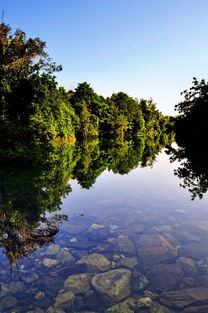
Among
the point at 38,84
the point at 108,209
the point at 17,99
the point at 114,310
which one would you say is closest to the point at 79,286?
the point at 114,310

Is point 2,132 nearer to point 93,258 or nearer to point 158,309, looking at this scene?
point 93,258

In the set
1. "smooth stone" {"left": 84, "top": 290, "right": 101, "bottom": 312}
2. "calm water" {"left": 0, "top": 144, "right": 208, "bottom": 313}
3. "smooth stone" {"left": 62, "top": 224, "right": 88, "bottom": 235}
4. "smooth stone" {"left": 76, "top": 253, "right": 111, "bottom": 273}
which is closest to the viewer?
"smooth stone" {"left": 84, "top": 290, "right": 101, "bottom": 312}

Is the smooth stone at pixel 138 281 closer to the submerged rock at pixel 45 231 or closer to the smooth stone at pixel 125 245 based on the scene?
the smooth stone at pixel 125 245

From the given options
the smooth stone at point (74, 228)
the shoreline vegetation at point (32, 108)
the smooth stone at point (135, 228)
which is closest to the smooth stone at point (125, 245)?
the smooth stone at point (135, 228)

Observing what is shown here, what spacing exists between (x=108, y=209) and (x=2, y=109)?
19.4m

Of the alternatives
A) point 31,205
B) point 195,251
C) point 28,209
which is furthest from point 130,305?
point 31,205

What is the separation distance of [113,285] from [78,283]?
1.79 ft

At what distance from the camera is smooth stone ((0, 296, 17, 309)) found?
3.10 meters

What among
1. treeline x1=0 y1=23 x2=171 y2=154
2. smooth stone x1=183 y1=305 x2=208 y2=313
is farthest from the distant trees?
smooth stone x1=183 y1=305 x2=208 y2=313

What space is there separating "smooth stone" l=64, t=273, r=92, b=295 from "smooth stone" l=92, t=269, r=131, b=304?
0.36 feet

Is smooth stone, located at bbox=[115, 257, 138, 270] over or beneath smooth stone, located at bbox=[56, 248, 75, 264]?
beneath

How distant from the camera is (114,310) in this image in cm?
301

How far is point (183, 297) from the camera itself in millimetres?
3234

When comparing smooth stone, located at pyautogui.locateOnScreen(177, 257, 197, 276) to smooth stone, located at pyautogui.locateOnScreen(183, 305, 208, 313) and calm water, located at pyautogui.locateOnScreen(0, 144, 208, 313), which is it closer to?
calm water, located at pyautogui.locateOnScreen(0, 144, 208, 313)
